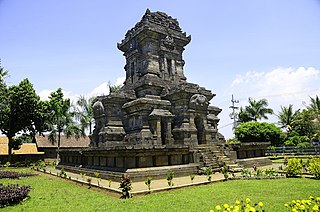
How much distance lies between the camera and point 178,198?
938 centimetres

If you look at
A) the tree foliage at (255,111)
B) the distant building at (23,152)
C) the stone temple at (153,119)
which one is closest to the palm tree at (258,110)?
the tree foliage at (255,111)

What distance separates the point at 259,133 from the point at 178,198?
29.6 metres

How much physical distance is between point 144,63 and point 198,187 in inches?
589

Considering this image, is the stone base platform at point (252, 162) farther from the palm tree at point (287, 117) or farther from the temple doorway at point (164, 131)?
the palm tree at point (287, 117)

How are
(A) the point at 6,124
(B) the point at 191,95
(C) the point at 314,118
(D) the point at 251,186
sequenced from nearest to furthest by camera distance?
(D) the point at 251,186
(B) the point at 191,95
(A) the point at 6,124
(C) the point at 314,118

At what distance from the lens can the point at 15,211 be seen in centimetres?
830

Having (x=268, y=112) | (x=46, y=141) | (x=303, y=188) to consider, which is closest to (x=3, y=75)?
(x=46, y=141)

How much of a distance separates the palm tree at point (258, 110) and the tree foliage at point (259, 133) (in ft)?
32.9

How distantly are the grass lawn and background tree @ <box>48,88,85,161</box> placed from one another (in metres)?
24.4

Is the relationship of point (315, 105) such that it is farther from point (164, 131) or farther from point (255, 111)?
point (164, 131)

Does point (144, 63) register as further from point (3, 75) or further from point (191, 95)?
point (3, 75)

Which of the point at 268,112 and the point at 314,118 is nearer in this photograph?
the point at 314,118

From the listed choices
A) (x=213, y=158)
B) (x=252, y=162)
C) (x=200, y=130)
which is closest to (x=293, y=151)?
(x=252, y=162)

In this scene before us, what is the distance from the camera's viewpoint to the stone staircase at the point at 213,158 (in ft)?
54.5
